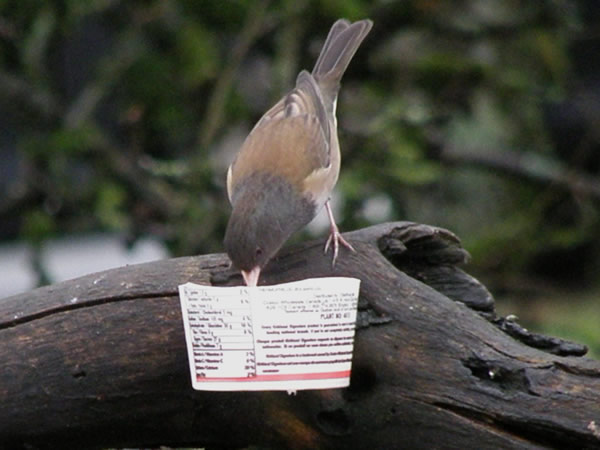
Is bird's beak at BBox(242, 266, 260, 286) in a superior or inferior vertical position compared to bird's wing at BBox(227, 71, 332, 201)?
inferior

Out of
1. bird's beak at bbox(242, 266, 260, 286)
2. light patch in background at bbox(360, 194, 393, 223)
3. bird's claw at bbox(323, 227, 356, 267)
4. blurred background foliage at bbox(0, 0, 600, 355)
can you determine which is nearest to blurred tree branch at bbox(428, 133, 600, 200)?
blurred background foliage at bbox(0, 0, 600, 355)

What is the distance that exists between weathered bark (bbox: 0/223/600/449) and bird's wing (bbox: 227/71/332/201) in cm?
62

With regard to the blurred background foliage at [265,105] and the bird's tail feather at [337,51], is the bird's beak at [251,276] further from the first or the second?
the blurred background foliage at [265,105]

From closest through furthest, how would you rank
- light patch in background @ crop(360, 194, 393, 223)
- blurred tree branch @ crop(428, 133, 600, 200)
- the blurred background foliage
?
the blurred background foliage, light patch in background @ crop(360, 194, 393, 223), blurred tree branch @ crop(428, 133, 600, 200)

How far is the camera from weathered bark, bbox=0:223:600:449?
297 centimetres

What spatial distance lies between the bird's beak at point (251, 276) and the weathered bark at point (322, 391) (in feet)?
0.29

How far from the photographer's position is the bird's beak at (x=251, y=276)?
3.14m

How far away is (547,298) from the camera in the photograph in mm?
8039

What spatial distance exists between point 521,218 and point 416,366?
3.43 metres

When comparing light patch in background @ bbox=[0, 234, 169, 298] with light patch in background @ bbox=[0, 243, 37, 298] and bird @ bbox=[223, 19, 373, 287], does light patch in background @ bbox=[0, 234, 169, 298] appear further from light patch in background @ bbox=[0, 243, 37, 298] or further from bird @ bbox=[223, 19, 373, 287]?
bird @ bbox=[223, 19, 373, 287]

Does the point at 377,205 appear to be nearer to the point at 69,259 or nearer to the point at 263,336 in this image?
the point at 263,336

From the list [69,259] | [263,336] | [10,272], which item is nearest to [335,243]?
[263,336]

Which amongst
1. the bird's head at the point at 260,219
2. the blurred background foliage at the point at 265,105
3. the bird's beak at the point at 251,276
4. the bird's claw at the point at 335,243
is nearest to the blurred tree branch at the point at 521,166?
the blurred background foliage at the point at 265,105

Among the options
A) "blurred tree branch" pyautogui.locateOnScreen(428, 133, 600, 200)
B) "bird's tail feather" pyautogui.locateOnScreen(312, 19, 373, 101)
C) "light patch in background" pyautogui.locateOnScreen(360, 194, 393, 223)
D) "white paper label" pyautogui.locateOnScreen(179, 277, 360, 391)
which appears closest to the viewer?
"white paper label" pyautogui.locateOnScreen(179, 277, 360, 391)
